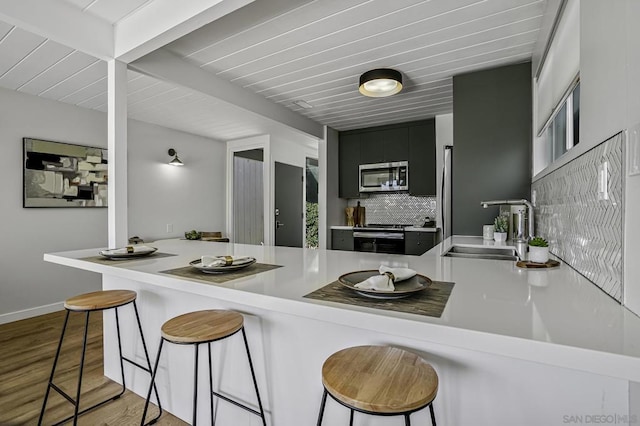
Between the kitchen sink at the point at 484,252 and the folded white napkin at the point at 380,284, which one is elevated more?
the folded white napkin at the point at 380,284

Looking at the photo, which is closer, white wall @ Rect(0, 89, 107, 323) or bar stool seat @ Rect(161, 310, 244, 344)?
bar stool seat @ Rect(161, 310, 244, 344)

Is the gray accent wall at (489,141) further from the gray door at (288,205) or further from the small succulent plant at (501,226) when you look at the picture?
the gray door at (288,205)

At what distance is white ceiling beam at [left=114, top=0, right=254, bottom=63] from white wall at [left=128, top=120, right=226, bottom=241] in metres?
2.31

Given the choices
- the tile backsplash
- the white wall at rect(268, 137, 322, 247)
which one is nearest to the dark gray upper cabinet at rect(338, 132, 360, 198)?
the tile backsplash

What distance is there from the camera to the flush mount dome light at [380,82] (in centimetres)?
258

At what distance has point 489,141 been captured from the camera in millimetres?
2682

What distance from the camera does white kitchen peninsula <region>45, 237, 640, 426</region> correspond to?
66cm

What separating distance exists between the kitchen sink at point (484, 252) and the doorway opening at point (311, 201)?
4077mm

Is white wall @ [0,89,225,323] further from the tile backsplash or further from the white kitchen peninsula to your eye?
the tile backsplash

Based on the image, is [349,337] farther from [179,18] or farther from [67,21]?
[67,21]

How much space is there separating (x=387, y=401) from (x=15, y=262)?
4008 mm

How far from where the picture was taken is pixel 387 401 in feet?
2.43

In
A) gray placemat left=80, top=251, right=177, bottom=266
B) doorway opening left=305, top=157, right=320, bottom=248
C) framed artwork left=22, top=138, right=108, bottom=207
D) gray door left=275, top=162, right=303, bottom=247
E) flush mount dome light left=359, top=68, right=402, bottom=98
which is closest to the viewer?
gray placemat left=80, top=251, right=177, bottom=266

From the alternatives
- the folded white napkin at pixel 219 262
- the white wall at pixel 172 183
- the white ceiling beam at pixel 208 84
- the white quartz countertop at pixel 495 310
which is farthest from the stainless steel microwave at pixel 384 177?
the folded white napkin at pixel 219 262
